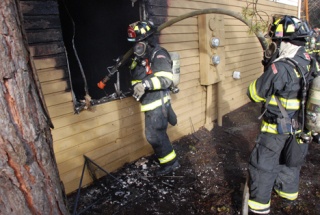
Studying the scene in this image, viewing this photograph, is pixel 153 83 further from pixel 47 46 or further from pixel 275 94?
pixel 275 94

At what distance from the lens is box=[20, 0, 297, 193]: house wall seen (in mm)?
2965

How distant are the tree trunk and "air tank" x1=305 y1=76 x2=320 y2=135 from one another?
2446 millimetres

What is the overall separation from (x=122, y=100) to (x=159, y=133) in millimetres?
811

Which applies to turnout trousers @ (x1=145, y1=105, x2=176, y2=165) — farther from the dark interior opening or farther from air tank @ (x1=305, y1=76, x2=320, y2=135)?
air tank @ (x1=305, y1=76, x2=320, y2=135)

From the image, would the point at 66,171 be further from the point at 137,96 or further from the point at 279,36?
the point at 279,36

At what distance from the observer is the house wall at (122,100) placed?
117 inches

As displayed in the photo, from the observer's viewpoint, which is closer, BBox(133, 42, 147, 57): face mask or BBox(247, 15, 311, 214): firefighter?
BBox(247, 15, 311, 214): firefighter

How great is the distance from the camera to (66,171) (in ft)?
11.4

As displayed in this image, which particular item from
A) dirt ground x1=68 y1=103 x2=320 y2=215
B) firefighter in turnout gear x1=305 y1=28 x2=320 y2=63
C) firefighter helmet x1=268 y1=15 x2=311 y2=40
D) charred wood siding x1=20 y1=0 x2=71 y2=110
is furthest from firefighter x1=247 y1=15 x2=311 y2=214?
charred wood siding x1=20 y1=0 x2=71 y2=110

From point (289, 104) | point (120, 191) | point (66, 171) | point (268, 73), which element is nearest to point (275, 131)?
point (289, 104)

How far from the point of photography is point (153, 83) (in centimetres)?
341

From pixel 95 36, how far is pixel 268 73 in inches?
131

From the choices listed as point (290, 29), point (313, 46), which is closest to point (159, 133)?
point (290, 29)

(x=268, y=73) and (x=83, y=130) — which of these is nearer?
(x=268, y=73)
